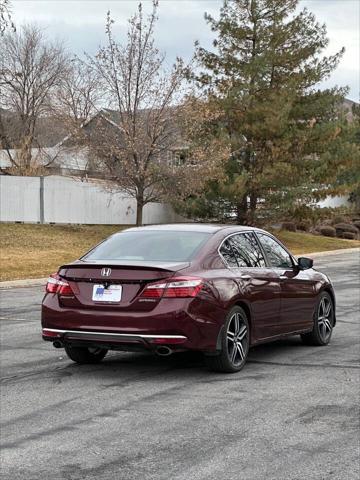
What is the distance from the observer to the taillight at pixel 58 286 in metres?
7.73

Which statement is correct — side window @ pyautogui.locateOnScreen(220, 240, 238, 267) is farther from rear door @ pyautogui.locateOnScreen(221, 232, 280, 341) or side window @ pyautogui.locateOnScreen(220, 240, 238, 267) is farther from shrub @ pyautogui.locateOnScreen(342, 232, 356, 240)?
A: shrub @ pyautogui.locateOnScreen(342, 232, 356, 240)

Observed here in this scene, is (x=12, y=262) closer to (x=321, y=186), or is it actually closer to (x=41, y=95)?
(x=321, y=186)

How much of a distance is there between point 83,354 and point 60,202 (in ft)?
A: 86.7

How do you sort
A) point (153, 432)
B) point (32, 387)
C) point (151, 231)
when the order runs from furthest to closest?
1. point (151, 231)
2. point (32, 387)
3. point (153, 432)

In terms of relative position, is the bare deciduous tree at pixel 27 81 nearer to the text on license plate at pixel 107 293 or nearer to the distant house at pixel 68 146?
the distant house at pixel 68 146

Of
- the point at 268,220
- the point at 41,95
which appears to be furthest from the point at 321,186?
the point at 41,95

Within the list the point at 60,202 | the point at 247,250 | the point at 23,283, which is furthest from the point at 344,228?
the point at 247,250

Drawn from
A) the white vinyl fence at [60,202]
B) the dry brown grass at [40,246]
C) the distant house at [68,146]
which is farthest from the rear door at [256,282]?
the white vinyl fence at [60,202]

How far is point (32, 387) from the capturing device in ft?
23.8

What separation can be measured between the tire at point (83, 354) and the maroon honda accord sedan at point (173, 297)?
0.01 metres

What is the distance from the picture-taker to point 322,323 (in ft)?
32.0

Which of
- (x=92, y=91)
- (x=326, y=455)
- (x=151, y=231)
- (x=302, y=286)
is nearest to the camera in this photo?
(x=326, y=455)

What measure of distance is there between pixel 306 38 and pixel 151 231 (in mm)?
31193

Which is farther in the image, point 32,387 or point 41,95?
point 41,95
